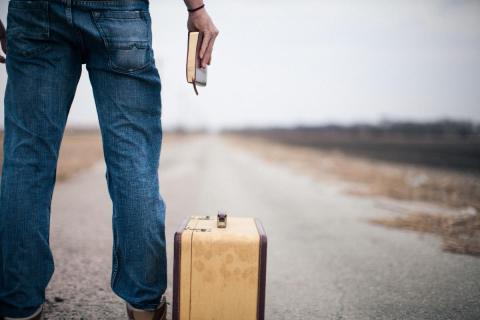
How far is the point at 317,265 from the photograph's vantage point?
7.63ft

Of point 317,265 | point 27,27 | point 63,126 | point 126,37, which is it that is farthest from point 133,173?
point 317,265

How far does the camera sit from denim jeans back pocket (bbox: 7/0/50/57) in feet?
3.52

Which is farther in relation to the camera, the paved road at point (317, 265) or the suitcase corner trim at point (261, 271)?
the paved road at point (317, 265)

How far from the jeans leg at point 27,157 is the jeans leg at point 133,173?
14cm

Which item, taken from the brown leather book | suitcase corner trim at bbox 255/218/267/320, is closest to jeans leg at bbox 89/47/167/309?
the brown leather book

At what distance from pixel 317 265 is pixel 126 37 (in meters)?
1.83

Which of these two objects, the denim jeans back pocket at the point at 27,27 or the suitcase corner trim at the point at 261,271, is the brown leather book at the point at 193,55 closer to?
the denim jeans back pocket at the point at 27,27

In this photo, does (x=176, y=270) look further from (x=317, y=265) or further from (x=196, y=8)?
(x=317, y=265)

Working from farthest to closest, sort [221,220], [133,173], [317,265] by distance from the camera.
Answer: [317,265]
[221,220]
[133,173]

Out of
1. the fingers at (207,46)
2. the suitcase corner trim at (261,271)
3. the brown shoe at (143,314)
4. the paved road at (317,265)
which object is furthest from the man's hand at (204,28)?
the paved road at (317,265)

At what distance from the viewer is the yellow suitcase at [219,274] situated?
1.24 metres

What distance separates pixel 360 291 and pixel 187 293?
3.56 ft

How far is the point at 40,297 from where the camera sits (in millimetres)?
1189

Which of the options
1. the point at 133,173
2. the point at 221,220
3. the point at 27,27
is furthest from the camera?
the point at 221,220
